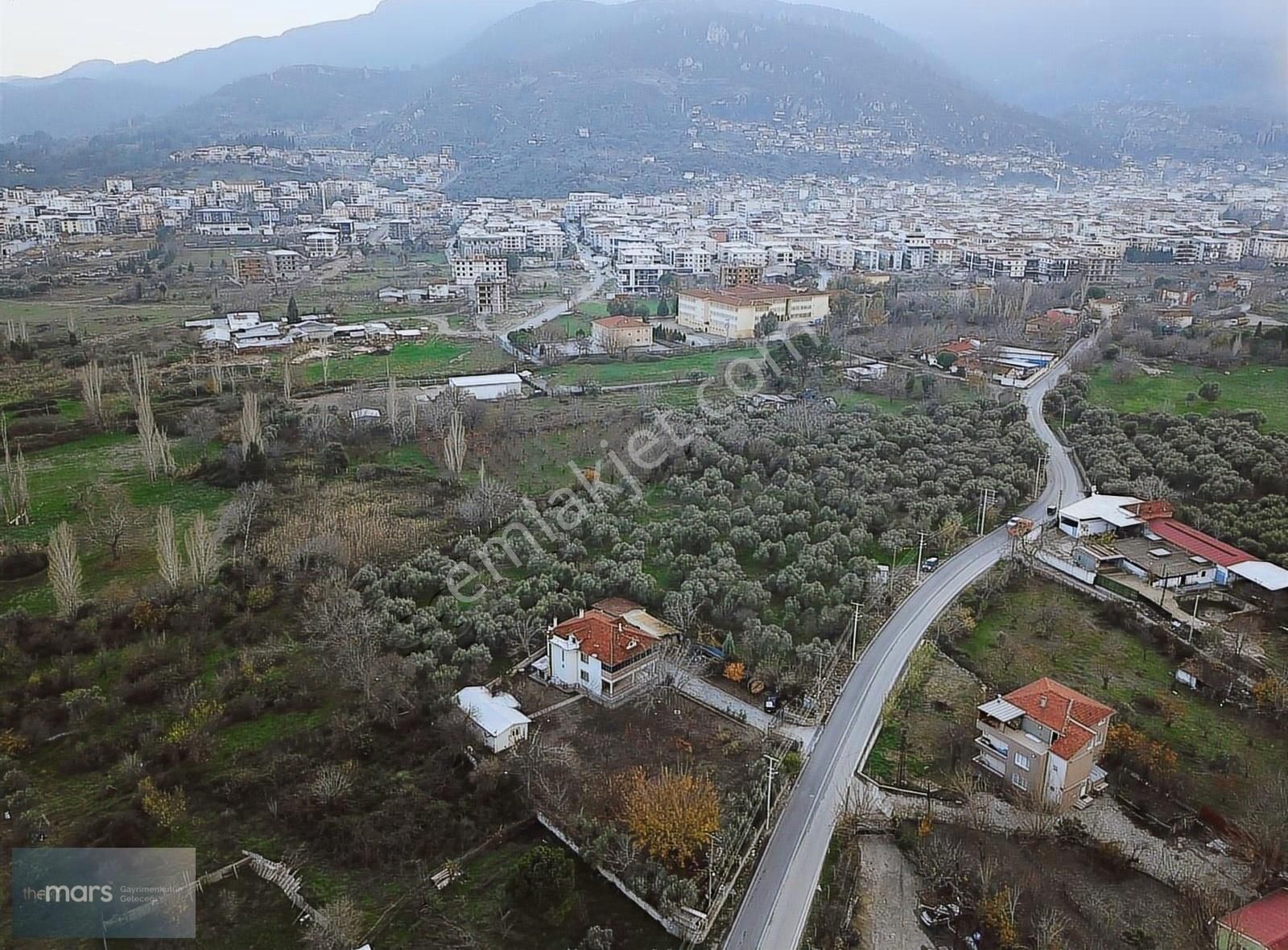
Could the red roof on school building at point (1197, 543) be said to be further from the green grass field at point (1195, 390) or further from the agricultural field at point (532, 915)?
the agricultural field at point (532, 915)

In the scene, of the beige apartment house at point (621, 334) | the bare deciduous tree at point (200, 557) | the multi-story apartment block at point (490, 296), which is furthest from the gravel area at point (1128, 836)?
the multi-story apartment block at point (490, 296)

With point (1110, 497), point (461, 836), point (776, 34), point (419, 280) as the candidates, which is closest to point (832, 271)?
point (419, 280)

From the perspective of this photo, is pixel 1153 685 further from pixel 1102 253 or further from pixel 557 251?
pixel 557 251

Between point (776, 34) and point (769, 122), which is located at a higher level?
point (776, 34)

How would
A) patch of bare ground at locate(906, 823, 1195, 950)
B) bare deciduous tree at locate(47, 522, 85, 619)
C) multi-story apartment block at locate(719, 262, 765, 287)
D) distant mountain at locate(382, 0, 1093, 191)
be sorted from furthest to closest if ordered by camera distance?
distant mountain at locate(382, 0, 1093, 191), multi-story apartment block at locate(719, 262, 765, 287), bare deciduous tree at locate(47, 522, 85, 619), patch of bare ground at locate(906, 823, 1195, 950)

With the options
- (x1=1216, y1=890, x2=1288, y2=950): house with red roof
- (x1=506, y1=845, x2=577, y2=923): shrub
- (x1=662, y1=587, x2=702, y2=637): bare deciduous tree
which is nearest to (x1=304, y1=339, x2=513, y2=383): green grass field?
(x1=662, y1=587, x2=702, y2=637): bare deciduous tree

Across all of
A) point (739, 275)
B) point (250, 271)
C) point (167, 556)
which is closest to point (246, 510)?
point (167, 556)

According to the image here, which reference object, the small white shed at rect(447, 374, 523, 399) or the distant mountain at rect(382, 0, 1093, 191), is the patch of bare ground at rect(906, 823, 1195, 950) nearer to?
the small white shed at rect(447, 374, 523, 399)
